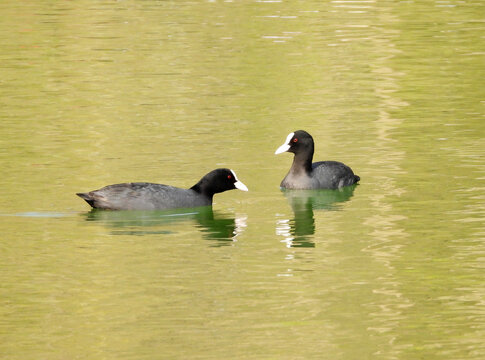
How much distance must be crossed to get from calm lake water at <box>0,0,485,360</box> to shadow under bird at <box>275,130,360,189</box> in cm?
32

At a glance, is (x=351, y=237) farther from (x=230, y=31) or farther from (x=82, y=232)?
(x=230, y=31)

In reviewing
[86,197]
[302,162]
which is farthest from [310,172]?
[86,197]

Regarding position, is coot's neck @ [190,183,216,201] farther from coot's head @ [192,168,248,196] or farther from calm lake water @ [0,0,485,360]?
calm lake water @ [0,0,485,360]

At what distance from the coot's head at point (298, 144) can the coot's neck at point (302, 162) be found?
0.05 metres

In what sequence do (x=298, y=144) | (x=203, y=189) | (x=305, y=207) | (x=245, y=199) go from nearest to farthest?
(x=203, y=189) < (x=305, y=207) < (x=245, y=199) < (x=298, y=144)

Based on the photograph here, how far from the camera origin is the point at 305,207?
18.2 metres

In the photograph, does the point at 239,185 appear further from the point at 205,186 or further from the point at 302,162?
the point at 302,162

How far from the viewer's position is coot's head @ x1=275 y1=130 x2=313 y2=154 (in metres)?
19.8

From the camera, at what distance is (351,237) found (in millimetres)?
15617

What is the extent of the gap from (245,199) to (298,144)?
1.88 meters

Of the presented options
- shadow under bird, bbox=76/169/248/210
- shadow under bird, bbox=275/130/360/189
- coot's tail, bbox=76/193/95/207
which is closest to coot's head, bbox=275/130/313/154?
shadow under bird, bbox=275/130/360/189

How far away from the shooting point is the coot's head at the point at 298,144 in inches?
779

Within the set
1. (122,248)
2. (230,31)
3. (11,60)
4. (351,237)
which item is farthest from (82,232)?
(230,31)

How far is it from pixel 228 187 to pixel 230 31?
70.4 ft
